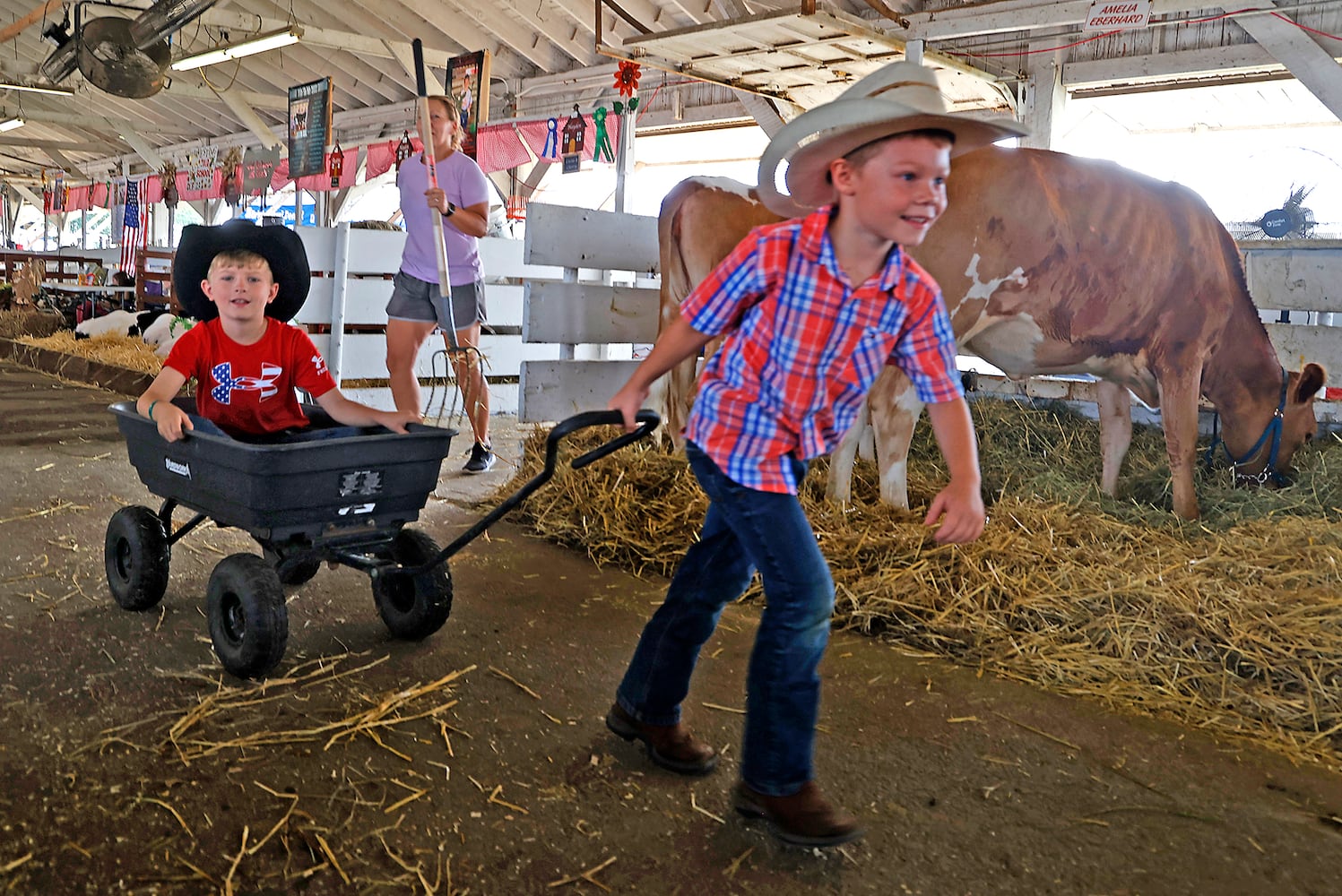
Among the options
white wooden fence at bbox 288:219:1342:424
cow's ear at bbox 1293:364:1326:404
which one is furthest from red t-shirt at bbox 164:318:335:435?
cow's ear at bbox 1293:364:1326:404

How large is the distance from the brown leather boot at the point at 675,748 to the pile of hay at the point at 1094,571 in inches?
40.4

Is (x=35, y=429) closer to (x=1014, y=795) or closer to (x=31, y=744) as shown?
(x=31, y=744)

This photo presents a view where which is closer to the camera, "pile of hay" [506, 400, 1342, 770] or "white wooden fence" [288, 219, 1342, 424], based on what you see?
"pile of hay" [506, 400, 1342, 770]

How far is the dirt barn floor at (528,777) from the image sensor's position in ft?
5.82

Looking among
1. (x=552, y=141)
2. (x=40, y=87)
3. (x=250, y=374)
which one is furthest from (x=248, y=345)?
(x=40, y=87)

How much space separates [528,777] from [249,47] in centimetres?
1218

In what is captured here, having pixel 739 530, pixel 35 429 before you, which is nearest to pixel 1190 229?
pixel 739 530

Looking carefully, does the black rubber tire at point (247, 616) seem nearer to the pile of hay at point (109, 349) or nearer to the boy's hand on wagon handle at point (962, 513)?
the boy's hand on wagon handle at point (962, 513)

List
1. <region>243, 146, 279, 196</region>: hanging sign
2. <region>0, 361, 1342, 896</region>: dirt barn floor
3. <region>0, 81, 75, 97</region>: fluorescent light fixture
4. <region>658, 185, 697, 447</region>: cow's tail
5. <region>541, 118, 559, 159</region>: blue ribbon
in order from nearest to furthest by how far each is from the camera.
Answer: <region>0, 361, 1342, 896</region>: dirt barn floor, <region>658, 185, 697, 447</region>: cow's tail, <region>541, 118, 559, 159</region>: blue ribbon, <region>243, 146, 279, 196</region>: hanging sign, <region>0, 81, 75, 97</region>: fluorescent light fixture

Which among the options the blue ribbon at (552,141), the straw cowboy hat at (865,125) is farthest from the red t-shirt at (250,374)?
the blue ribbon at (552,141)

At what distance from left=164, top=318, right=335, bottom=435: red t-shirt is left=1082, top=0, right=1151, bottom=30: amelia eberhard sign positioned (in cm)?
424

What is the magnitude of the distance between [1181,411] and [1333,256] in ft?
3.04

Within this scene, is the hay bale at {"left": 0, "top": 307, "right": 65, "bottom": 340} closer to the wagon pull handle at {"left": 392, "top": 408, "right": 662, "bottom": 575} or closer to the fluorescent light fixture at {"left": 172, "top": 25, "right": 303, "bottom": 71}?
the fluorescent light fixture at {"left": 172, "top": 25, "right": 303, "bottom": 71}

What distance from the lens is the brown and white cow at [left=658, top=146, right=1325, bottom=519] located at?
405cm
